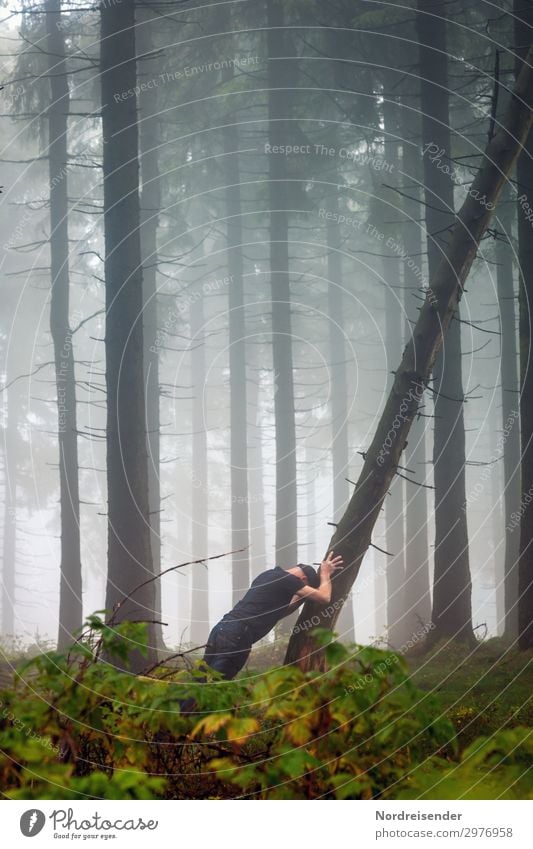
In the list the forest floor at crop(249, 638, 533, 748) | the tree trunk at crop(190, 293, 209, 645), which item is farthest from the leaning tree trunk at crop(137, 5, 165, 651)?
the forest floor at crop(249, 638, 533, 748)

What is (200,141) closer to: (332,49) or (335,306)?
(332,49)

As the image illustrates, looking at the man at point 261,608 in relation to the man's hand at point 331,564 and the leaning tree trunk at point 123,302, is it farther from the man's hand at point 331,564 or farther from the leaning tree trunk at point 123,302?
the leaning tree trunk at point 123,302

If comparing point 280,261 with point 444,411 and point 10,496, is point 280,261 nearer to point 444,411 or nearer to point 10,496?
point 444,411

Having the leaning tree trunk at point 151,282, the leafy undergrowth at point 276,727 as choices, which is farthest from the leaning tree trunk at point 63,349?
the leafy undergrowth at point 276,727

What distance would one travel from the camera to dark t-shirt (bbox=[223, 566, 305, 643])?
20.5 ft

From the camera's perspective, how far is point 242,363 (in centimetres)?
1864

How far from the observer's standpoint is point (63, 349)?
14672mm

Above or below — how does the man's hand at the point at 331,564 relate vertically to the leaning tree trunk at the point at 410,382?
below

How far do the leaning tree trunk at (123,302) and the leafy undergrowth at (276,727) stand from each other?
482cm

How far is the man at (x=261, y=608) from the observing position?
595cm

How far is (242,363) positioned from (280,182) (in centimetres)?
540

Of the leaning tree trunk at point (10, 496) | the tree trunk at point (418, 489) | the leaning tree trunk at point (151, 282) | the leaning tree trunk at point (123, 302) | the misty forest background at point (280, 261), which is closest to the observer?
the leaning tree trunk at point (123, 302)
